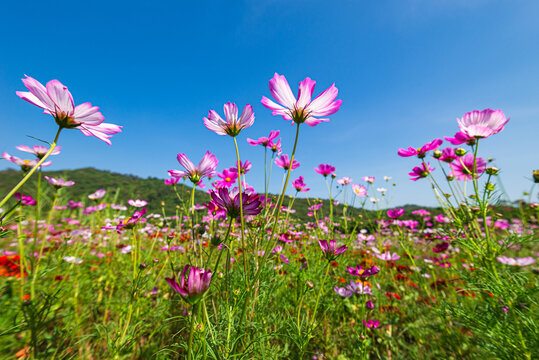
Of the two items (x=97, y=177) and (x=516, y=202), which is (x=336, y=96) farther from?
(x=97, y=177)

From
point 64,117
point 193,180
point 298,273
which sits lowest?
point 298,273

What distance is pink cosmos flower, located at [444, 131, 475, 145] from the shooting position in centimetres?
109

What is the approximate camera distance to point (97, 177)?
1135 inches

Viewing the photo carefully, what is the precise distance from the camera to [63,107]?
1.81 ft

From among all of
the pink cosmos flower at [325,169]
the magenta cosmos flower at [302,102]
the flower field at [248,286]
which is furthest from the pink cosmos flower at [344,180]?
the magenta cosmos flower at [302,102]

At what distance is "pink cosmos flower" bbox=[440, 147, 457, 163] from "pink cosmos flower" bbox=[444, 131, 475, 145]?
0.22m

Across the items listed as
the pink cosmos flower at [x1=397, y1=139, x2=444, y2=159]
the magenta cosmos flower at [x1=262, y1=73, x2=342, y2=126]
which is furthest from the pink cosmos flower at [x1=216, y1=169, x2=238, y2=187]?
the pink cosmos flower at [x1=397, y1=139, x2=444, y2=159]

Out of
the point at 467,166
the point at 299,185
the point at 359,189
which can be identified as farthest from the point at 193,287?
the point at 359,189

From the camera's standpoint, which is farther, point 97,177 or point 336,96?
point 97,177

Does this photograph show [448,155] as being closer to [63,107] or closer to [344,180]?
[344,180]

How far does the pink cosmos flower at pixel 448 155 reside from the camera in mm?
1352

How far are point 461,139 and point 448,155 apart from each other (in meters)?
0.28

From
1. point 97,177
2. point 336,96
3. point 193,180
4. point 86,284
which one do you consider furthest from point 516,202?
point 97,177

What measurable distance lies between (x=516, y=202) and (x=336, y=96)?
1.84 meters
